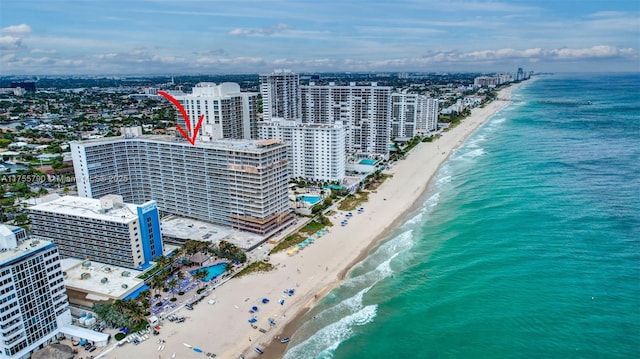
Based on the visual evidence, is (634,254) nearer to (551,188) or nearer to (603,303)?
(603,303)

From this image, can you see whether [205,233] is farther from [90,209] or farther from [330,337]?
[330,337]

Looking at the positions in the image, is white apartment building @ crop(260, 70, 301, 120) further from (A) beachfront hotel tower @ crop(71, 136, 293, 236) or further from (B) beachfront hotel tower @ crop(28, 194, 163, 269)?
(B) beachfront hotel tower @ crop(28, 194, 163, 269)

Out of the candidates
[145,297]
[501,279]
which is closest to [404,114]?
[501,279]

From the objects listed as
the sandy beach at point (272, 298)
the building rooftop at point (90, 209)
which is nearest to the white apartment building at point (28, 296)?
the sandy beach at point (272, 298)

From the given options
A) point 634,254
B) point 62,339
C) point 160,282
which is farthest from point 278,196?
point 634,254

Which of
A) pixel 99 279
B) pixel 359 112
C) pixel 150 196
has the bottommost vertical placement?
pixel 99 279

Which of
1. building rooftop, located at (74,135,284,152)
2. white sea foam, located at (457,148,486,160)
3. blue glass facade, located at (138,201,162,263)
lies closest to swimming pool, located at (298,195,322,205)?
building rooftop, located at (74,135,284,152)
